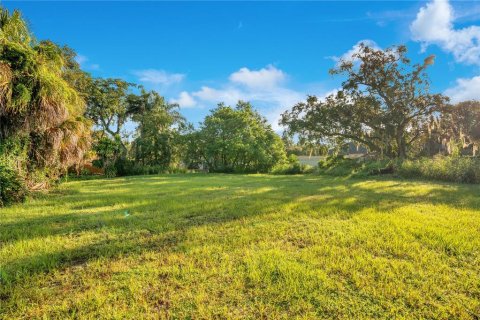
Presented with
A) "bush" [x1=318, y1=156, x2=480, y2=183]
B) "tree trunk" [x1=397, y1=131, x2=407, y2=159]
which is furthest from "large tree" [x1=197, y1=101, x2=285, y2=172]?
"tree trunk" [x1=397, y1=131, x2=407, y2=159]

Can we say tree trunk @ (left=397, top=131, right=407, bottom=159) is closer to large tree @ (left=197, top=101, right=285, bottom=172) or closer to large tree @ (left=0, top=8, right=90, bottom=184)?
large tree @ (left=197, top=101, right=285, bottom=172)

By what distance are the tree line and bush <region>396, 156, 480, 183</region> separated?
5029mm

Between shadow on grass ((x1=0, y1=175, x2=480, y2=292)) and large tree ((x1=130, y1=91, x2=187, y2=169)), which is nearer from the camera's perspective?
shadow on grass ((x1=0, y1=175, x2=480, y2=292))

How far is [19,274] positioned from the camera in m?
2.41

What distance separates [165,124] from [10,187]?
18548 mm

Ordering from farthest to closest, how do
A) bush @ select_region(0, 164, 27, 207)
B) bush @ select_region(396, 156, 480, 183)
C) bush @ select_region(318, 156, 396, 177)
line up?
1. bush @ select_region(318, 156, 396, 177)
2. bush @ select_region(396, 156, 480, 183)
3. bush @ select_region(0, 164, 27, 207)

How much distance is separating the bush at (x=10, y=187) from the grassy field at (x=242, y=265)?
1133mm

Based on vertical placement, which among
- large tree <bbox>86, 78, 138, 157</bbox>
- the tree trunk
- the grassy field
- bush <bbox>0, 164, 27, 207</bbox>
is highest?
large tree <bbox>86, 78, 138, 157</bbox>

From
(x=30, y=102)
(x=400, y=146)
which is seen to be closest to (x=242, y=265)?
(x=30, y=102)

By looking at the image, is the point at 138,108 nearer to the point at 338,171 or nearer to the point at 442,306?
the point at 338,171

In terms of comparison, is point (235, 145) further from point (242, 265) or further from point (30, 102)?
point (242, 265)

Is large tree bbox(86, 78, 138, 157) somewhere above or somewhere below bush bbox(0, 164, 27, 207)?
above

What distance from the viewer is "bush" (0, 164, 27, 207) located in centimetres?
534

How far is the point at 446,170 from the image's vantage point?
10.4 meters
